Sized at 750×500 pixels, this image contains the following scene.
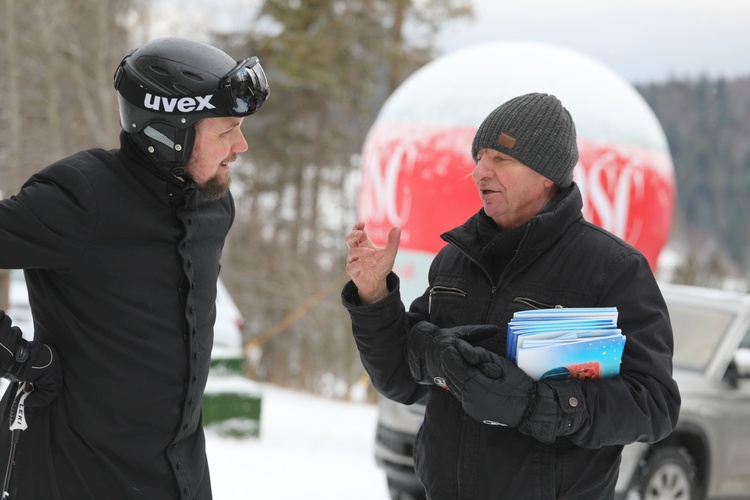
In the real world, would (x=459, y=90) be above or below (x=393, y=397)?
above

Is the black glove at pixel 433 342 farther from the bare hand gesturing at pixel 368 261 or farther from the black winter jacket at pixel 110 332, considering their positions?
the black winter jacket at pixel 110 332

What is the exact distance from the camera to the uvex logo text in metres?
2.68

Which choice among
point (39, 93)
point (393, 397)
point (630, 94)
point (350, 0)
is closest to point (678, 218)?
point (350, 0)

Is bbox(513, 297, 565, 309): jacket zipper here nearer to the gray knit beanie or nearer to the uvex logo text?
the gray knit beanie

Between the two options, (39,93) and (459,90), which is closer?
(459,90)

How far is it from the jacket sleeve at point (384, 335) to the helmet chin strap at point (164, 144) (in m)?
0.62

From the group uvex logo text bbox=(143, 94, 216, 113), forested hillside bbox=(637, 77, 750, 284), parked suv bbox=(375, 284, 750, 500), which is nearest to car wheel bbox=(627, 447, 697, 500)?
parked suv bbox=(375, 284, 750, 500)

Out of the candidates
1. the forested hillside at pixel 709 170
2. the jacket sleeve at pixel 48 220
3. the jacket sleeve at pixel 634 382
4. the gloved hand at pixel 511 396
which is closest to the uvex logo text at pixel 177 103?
the jacket sleeve at pixel 48 220

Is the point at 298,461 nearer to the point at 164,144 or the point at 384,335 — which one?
the point at 384,335

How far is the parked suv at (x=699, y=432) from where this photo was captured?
617 centimetres

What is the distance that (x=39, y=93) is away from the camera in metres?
16.7

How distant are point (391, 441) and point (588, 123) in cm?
262

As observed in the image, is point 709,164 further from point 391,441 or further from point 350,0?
point 391,441

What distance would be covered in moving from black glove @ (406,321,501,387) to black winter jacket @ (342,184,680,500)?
79 millimetres
